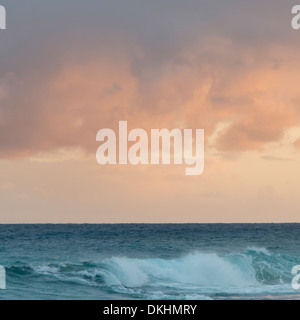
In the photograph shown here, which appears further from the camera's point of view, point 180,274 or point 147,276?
point 180,274

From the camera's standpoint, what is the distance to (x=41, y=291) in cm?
2622

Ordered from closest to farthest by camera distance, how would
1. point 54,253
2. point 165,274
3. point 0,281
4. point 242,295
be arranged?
point 242,295 < point 0,281 < point 165,274 < point 54,253

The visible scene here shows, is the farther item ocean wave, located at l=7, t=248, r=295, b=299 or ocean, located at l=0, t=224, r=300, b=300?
ocean wave, located at l=7, t=248, r=295, b=299

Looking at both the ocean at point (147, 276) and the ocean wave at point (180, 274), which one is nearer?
the ocean at point (147, 276)

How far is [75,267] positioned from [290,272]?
14.5 meters
